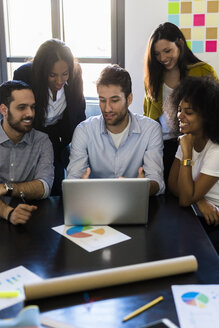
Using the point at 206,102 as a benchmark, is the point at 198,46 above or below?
above

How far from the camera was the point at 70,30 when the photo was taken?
11.9 ft

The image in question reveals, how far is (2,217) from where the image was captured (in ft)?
5.23

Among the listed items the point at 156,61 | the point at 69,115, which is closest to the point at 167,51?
the point at 156,61

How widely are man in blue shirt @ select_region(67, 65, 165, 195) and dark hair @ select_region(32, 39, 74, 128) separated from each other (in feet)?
1.05

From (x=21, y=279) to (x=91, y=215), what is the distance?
1.32 ft

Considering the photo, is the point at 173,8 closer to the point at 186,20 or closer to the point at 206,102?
the point at 186,20

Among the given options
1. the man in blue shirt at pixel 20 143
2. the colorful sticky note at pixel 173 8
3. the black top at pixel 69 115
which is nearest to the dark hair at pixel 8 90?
the man in blue shirt at pixel 20 143

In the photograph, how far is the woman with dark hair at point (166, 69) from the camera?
2.41 meters

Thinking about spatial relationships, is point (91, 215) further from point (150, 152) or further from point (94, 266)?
point (150, 152)

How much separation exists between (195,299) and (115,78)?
133 cm

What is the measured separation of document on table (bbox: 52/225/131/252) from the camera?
4.41 ft

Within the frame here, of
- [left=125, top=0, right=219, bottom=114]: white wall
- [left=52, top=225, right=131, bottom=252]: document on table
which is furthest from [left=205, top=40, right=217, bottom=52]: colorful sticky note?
[left=52, top=225, right=131, bottom=252]: document on table

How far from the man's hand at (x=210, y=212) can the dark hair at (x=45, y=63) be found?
3.55ft

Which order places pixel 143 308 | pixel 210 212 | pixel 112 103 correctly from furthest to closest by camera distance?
pixel 112 103 < pixel 210 212 < pixel 143 308
